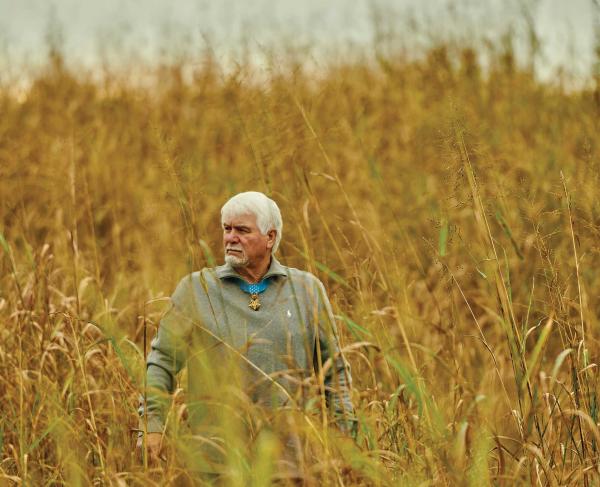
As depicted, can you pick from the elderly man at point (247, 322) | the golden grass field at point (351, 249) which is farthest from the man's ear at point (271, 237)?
the golden grass field at point (351, 249)

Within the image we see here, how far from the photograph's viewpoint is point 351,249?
2.26 meters

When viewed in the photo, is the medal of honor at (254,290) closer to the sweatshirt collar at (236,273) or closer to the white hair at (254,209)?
the sweatshirt collar at (236,273)

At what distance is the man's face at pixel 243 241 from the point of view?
231 cm

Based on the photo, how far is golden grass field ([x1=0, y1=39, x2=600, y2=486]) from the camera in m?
2.08

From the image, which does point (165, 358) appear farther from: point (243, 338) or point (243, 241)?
point (243, 241)

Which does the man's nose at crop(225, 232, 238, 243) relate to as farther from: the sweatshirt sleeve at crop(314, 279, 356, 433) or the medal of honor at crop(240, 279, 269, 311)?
the sweatshirt sleeve at crop(314, 279, 356, 433)

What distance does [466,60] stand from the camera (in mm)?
6500

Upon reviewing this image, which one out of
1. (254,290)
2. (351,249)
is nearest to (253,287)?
(254,290)

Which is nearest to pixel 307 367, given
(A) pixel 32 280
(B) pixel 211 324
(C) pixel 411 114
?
(B) pixel 211 324

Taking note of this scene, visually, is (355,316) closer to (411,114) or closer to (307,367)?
(307,367)

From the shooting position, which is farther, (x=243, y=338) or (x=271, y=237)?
(x=271, y=237)

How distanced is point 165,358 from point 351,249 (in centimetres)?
55

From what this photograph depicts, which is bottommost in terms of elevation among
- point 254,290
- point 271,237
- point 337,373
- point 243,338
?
point 337,373

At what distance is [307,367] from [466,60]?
4553 mm
